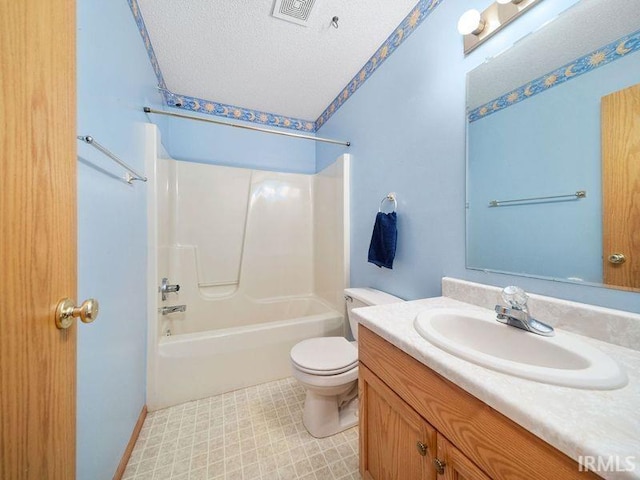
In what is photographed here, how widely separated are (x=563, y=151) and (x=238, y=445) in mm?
1901

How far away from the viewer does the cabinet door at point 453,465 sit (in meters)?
0.51

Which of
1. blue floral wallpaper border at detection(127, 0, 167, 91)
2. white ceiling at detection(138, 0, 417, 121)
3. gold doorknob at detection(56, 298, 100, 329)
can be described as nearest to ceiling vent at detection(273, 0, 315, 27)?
white ceiling at detection(138, 0, 417, 121)

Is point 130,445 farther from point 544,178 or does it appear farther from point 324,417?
point 544,178

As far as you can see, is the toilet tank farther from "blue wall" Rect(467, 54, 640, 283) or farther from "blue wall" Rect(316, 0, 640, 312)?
"blue wall" Rect(467, 54, 640, 283)

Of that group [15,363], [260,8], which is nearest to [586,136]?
[15,363]

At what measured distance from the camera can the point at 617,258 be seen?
0.67m

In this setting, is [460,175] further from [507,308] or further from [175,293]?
[175,293]

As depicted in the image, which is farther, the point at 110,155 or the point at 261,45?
the point at 261,45

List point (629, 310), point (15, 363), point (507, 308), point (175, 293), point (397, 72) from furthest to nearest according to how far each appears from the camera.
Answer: point (175, 293), point (397, 72), point (507, 308), point (629, 310), point (15, 363)

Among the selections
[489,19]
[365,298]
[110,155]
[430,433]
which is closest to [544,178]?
[489,19]

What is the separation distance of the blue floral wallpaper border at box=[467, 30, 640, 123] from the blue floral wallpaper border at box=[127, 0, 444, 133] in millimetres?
670

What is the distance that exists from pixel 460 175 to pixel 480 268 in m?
0.44

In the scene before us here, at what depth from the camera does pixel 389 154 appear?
1.51m

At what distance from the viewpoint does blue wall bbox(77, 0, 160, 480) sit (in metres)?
0.77
